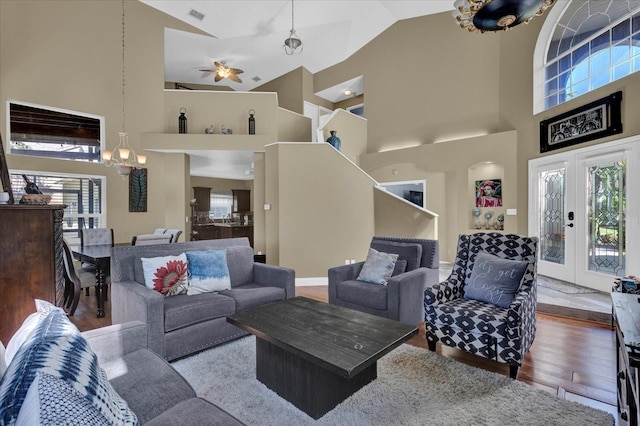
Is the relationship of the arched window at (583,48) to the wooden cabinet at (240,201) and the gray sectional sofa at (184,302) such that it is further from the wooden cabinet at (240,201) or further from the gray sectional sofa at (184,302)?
the wooden cabinet at (240,201)

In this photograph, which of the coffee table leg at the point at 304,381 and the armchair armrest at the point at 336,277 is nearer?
the coffee table leg at the point at 304,381

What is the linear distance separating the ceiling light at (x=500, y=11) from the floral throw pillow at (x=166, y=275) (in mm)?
3551

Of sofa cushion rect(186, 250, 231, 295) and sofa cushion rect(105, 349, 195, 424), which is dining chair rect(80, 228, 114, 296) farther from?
sofa cushion rect(105, 349, 195, 424)

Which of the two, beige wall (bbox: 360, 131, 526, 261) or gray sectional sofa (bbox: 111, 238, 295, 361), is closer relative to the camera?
gray sectional sofa (bbox: 111, 238, 295, 361)

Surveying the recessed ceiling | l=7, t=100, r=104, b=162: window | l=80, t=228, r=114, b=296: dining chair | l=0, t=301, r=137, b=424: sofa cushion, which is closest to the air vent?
the recessed ceiling

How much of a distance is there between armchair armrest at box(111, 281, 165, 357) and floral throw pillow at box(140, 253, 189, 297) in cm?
11

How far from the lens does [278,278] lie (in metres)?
3.33

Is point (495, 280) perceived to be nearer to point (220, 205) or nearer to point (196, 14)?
point (196, 14)

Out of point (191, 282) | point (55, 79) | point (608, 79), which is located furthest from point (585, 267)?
point (55, 79)

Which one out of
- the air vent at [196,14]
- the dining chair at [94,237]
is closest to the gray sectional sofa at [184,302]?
the dining chair at [94,237]

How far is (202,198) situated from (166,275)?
28.2 ft

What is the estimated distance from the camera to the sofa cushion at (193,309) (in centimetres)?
246

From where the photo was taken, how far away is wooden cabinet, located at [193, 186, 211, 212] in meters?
10.7

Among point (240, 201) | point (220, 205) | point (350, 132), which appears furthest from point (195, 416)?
point (220, 205)
